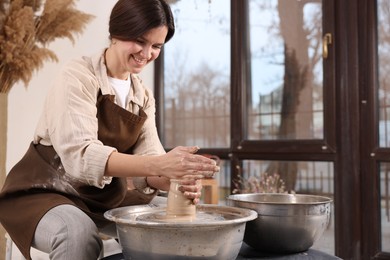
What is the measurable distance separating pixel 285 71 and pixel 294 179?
29.7 inches

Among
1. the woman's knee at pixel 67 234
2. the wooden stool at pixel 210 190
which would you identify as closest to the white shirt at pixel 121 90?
the woman's knee at pixel 67 234

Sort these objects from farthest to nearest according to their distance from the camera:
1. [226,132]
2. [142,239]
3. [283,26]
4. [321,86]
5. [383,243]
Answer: [226,132] → [283,26] → [321,86] → [383,243] → [142,239]

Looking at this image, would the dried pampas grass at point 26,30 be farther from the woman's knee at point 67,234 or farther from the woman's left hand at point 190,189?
the woman's left hand at point 190,189

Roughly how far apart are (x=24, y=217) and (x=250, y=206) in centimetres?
69

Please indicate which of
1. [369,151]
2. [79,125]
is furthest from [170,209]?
[369,151]

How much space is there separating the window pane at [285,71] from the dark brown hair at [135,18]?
65.8 inches

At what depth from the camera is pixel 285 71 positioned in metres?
3.05

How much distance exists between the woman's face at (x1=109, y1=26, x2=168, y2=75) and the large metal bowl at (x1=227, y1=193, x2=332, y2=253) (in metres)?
0.62

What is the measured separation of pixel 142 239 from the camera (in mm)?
1072

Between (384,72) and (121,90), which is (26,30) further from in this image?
(384,72)

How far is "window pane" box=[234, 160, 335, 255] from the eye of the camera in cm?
287

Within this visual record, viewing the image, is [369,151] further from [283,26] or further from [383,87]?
[283,26]

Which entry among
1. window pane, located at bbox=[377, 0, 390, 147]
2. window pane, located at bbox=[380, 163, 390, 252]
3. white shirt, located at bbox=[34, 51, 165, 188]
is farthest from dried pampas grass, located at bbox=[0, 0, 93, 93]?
window pane, located at bbox=[380, 163, 390, 252]

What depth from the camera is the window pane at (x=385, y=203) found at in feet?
8.65
